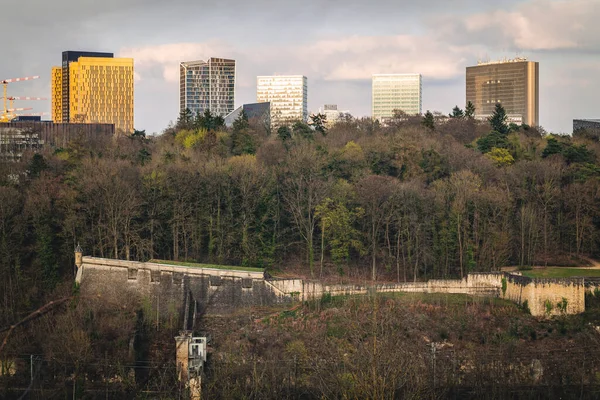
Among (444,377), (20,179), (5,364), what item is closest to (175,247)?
(20,179)

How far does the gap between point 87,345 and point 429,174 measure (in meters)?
25.8

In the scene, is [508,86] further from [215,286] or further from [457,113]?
[215,286]

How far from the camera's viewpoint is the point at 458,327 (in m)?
34.4

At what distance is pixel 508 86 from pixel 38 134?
6855cm

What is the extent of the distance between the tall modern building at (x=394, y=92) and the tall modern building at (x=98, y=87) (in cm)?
3303

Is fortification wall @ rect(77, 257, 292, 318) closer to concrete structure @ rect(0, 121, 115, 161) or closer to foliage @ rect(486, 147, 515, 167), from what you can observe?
foliage @ rect(486, 147, 515, 167)

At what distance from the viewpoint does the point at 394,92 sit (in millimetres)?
116250

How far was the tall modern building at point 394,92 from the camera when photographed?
115 meters

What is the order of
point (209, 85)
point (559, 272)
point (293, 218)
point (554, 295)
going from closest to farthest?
point (554, 295)
point (559, 272)
point (293, 218)
point (209, 85)

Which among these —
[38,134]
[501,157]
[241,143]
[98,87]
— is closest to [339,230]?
[501,157]

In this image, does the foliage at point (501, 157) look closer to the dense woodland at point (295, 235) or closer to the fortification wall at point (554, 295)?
the dense woodland at point (295, 235)

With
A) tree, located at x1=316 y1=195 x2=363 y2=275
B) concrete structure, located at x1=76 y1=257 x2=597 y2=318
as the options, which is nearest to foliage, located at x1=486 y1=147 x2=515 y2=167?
tree, located at x1=316 y1=195 x2=363 y2=275

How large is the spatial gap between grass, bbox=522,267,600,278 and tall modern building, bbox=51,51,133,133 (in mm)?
82802

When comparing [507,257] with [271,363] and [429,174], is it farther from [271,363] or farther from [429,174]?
[271,363]
